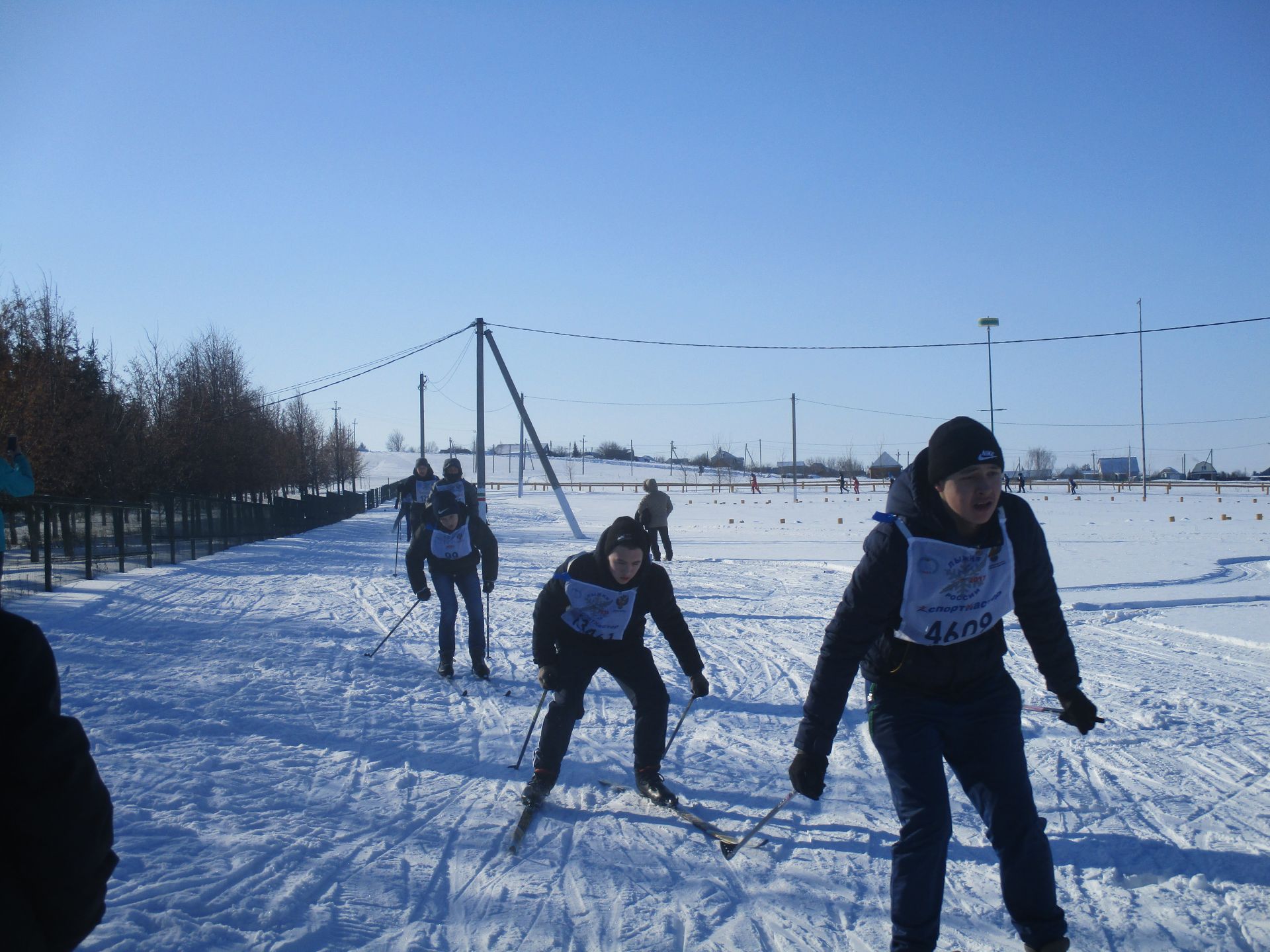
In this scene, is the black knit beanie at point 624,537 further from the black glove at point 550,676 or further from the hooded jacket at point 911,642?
the hooded jacket at point 911,642

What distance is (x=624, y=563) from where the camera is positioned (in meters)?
4.79

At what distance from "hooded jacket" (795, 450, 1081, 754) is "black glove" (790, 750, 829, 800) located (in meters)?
0.03

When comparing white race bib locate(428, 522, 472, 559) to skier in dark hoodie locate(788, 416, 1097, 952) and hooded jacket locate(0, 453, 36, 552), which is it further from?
skier in dark hoodie locate(788, 416, 1097, 952)

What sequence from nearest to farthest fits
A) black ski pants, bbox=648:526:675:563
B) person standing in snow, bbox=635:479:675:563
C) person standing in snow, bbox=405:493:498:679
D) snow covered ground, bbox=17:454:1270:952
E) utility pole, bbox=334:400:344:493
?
snow covered ground, bbox=17:454:1270:952
person standing in snow, bbox=405:493:498:679
person standing in snow, bbox=635:479:675:563
black ski pants, bbox=648:526:675:563
utility pole, bbox=334:400:344:493

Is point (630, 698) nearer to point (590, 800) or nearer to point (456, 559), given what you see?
point (590, 800)

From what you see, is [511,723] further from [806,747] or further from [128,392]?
[128,392]

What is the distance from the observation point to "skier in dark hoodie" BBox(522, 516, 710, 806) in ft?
16.2

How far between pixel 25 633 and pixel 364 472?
5457 inches

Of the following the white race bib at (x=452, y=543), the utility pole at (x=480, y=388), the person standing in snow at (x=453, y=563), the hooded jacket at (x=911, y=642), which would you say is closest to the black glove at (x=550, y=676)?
the hooded jacket at (x=911, y=642)

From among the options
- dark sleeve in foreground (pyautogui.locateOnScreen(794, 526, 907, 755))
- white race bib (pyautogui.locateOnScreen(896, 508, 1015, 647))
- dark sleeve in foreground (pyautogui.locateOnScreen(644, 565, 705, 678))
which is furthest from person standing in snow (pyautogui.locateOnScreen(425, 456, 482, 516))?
white race bib (pyautogui.locateOnScreen(896, 508, 1015, 647))

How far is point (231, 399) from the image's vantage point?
3309 centimetres

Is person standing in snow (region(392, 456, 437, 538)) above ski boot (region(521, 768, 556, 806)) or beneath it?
above

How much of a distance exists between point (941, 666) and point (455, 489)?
6.53 meters

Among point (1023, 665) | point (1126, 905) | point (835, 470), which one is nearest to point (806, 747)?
point (1126, 905)
